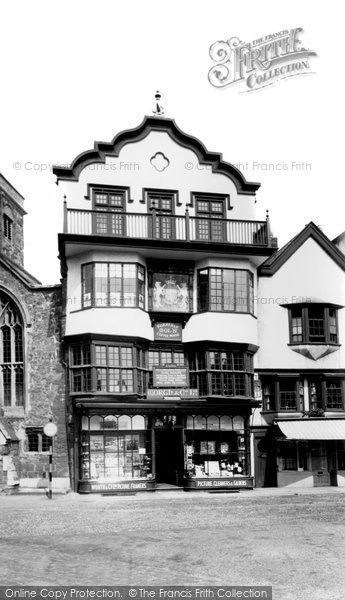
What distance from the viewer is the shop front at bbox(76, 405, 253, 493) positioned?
102 ft

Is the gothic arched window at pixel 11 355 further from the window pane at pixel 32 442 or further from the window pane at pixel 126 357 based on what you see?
the window pane at pixel 126 357

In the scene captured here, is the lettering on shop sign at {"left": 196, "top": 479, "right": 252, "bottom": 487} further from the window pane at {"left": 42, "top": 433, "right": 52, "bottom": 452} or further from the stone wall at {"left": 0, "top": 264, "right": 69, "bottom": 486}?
the window pane at {"left": 42, "top": 433, "right": 52, "bottom": 452}

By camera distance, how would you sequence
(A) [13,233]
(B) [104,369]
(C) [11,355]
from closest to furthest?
1. (B) [104,369]
2. (C) [11,355]
3. (A) [13,233]

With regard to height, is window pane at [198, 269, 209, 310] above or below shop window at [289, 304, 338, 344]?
above

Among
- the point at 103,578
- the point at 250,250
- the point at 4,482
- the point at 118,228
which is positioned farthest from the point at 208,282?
the point at 103,578

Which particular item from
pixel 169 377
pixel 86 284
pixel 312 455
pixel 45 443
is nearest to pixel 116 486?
pixel 45 443

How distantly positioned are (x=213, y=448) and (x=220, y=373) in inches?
128

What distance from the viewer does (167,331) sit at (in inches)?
1310

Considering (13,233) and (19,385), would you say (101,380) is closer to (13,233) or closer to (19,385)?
(19,385)

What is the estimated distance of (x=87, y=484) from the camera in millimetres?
30578

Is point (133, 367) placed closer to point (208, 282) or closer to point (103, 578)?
point (208, 282)

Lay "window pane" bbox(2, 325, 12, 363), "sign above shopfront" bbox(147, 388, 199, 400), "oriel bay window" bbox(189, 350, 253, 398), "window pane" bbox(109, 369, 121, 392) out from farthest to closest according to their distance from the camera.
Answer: "window pane" bbox(2, 325, 12, 363) → "oriel bay window" bbox(189, 350, 253, 398) → "sign above shopfront" bbox(147, 388, 199, 400) → "window pane" bbox(109, 369, 121, 392)

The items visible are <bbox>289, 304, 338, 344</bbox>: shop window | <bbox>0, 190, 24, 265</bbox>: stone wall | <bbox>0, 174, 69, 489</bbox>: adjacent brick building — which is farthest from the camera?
<bbox>0, 190, 24, 265</bbox>: stone wall

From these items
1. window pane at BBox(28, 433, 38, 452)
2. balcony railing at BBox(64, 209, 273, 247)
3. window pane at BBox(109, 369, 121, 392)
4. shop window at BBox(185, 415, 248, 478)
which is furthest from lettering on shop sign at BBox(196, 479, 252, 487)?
balcony railing at BBox(64, 209, 273, 247)
